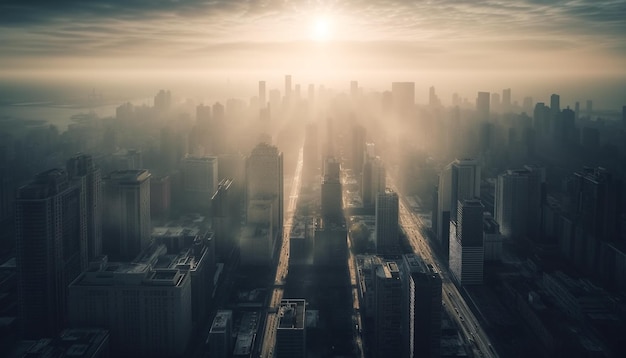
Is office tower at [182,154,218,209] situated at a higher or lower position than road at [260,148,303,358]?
higher

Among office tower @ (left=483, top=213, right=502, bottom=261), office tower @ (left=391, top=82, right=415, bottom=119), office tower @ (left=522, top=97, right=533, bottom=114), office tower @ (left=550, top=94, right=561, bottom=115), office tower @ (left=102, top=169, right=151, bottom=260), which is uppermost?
office tower @ (left=391, top=82, right=415, bottom=119)

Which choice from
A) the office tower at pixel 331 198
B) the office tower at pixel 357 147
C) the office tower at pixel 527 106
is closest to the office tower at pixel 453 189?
the office tower at pixel 331 198

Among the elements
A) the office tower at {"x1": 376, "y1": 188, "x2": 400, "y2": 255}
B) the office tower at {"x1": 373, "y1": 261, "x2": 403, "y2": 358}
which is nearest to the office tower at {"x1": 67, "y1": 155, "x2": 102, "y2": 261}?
the office tower at {"x1": 373, "y1": 261, "x2": 403, "y2": 358}

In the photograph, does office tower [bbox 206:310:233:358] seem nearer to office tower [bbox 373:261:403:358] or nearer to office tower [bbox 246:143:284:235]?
office tower [bbox 373:261:403:358]

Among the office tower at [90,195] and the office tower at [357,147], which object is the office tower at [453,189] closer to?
the office tower at [357,147]

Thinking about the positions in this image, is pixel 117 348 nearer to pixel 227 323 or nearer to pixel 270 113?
pixel 227 323

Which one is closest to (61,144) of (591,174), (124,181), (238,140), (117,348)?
(124,181)
